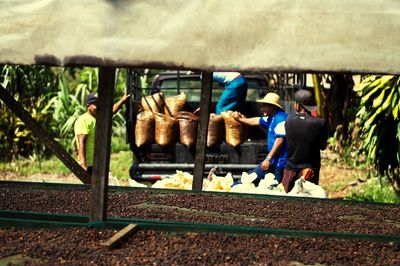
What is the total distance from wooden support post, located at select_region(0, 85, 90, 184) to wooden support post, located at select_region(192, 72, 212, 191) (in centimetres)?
88

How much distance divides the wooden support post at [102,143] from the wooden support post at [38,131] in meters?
1.70

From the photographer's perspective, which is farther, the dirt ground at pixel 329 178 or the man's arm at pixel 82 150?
the dirt ground at pixel 329 178

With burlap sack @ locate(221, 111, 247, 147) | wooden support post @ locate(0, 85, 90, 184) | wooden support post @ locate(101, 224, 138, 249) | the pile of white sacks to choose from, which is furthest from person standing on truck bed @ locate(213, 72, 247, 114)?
wooden support post @ locate(101, 224, 138, 249)

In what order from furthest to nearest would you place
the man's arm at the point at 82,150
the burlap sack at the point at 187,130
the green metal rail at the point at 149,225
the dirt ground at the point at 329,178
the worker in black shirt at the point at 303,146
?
the dirt ground at the point at 329,178 → the burlap sack at the point at 187,130 → the man's arm at the point at 82,150 → the worker in black shirt at the point at 303,146 → the green metal rail at the point at 149,225

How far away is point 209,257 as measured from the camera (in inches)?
165

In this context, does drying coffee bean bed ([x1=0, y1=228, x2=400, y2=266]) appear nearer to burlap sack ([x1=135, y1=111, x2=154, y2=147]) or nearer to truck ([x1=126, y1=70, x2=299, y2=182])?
truck ([x1=126, y1=70, x2=299, y2=182])

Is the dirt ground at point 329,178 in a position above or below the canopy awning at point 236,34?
below

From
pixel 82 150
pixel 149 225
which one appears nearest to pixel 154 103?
pixel 82 150

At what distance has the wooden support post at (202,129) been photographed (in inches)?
262

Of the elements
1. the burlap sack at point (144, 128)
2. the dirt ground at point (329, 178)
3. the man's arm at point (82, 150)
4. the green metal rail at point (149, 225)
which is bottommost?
the dirt ground at point (329, 178)

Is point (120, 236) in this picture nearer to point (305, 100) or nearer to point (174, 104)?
point (305, 100)

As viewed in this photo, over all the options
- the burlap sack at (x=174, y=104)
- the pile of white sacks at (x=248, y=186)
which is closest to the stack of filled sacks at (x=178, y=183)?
the pile of white sacks at (x=248, y=186)

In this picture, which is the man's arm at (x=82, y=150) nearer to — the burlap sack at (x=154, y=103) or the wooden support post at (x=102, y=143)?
the burlap sack at (x=154, y=103)

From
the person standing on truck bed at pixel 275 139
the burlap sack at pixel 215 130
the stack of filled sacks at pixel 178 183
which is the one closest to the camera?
the stack of filled sacks at pixel 178 183
